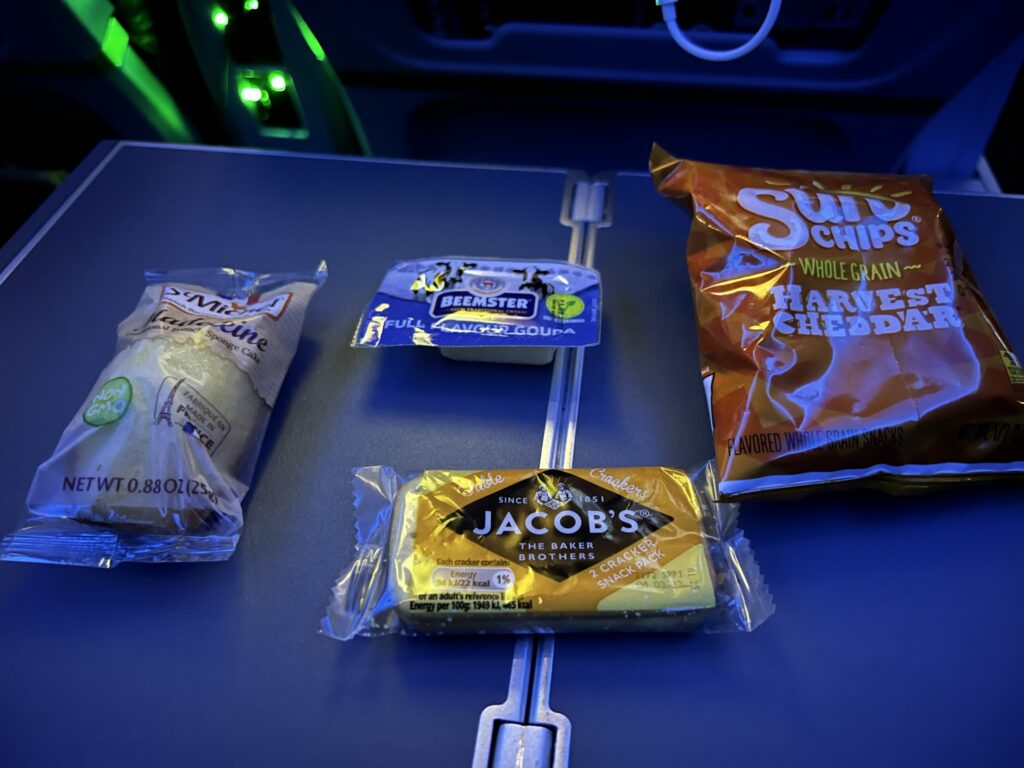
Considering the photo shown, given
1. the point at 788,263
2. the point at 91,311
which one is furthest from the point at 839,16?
the point at 91,311

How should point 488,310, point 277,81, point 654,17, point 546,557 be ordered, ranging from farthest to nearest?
point 277,81, point 654,17, point 488,310, point 546,557

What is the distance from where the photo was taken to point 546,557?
0.61 m

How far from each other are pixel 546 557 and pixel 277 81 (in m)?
0.93

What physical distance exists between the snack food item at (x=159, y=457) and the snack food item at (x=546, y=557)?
13 centimetres

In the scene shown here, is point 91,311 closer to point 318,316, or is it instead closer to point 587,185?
point 318,316

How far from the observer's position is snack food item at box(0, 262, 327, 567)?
0.63 metres

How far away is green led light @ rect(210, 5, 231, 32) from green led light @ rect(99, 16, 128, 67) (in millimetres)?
157

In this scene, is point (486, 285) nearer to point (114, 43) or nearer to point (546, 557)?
point (546, 557)

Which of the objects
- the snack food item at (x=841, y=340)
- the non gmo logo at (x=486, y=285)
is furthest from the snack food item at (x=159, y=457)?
the snack food item at (x=841, y=340)

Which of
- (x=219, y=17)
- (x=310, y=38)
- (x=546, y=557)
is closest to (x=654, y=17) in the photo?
(x=310, y=38)

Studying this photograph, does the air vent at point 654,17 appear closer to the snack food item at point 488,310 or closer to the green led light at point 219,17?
the green led light at point 219,17

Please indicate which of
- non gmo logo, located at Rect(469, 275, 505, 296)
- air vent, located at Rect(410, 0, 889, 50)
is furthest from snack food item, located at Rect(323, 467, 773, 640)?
air vent, located at Rect(410, 0, 889, 50)

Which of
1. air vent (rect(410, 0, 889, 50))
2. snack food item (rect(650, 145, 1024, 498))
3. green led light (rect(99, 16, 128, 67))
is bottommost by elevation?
snack food item (rect(650, 145, 1024, 498))

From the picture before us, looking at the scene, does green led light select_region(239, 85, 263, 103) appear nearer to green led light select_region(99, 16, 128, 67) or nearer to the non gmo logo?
green led light select_region(99, 16, 128, 67)
